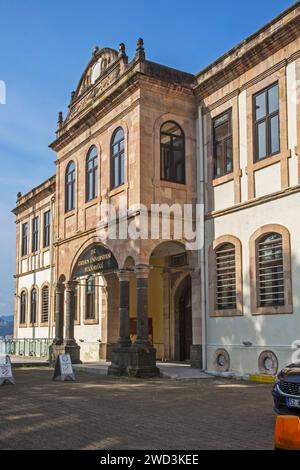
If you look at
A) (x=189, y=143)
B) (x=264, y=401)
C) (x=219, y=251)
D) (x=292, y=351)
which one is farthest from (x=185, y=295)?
(x=264, y=401)

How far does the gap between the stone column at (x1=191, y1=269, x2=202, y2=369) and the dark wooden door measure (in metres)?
3.72

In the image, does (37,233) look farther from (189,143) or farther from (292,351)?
(292,351)

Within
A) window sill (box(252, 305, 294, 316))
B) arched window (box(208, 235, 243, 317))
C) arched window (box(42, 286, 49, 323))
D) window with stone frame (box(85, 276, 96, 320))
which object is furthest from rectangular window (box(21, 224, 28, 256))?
window sill (box(252, 305, 294, 316))

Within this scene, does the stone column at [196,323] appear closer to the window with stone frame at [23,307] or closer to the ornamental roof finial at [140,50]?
the ornamental roof finial at [140,50]

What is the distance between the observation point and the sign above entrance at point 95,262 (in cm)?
1947

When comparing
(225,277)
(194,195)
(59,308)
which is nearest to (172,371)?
(225,277)

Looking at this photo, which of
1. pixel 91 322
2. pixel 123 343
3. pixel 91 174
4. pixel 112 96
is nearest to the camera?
pixel 123 343


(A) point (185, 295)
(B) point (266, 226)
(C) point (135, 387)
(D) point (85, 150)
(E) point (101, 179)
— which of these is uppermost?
(D) point (85, 150)

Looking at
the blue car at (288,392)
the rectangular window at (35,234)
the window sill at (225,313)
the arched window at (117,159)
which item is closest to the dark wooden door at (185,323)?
the window sill at (225,313)

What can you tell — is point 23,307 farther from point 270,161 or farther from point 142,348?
point 270,161

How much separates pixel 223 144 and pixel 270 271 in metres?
4.71

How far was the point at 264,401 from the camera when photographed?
11.5 metres

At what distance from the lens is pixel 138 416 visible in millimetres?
9859

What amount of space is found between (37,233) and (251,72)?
67.7ft
